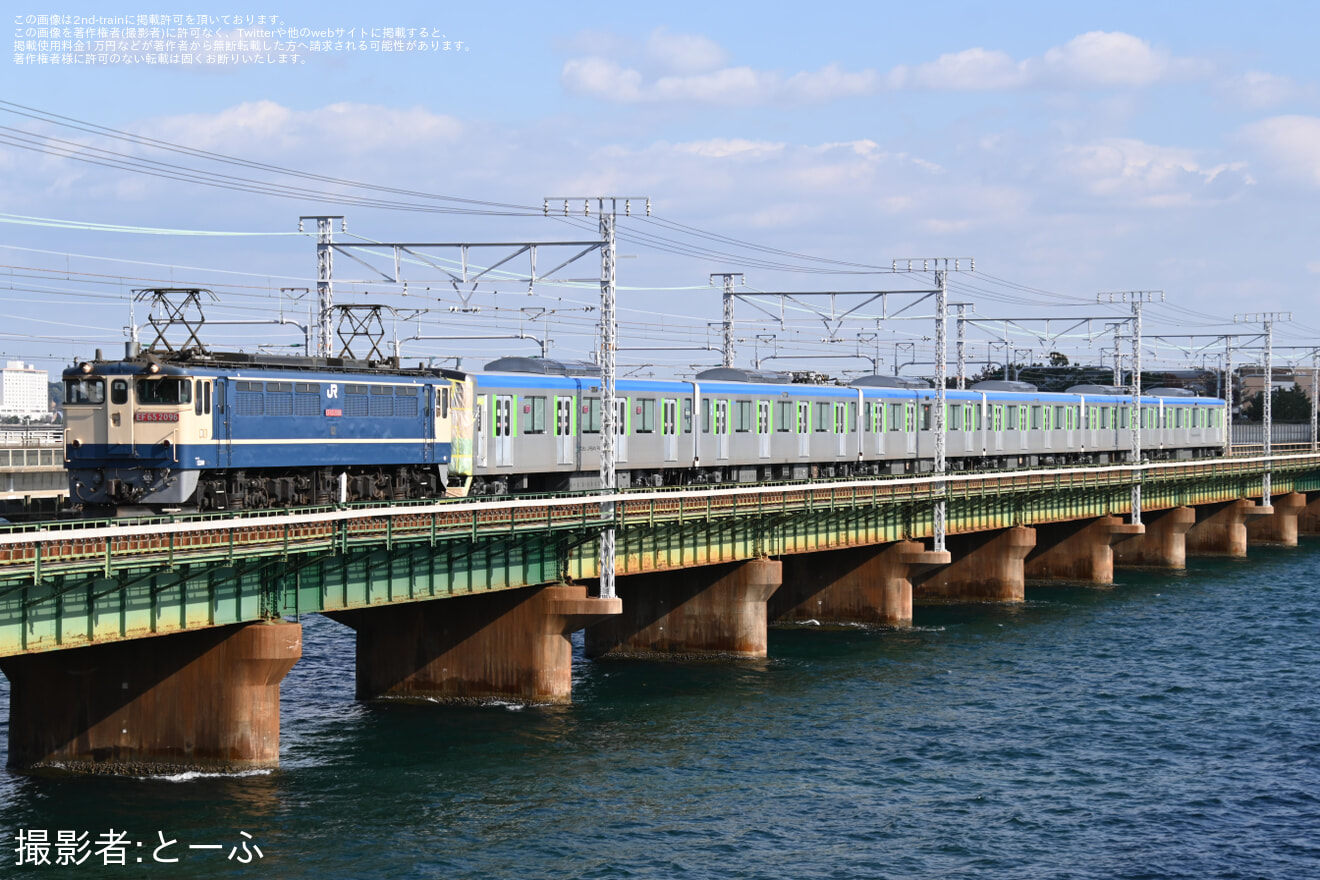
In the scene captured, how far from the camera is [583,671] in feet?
167

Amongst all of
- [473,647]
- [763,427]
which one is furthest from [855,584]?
[473,647]

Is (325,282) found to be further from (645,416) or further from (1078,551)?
(1078,551)

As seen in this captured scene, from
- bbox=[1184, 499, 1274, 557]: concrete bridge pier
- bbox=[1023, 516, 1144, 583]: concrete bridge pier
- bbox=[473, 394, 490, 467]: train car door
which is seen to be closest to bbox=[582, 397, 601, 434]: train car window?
bbox=[473, 394, 490, 467]: train car door

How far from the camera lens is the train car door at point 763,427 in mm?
63688

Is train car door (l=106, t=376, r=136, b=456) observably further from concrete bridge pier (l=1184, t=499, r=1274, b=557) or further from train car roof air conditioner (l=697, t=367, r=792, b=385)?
concrete bridge pier (l=1184, t=499, r=1274, b=557)

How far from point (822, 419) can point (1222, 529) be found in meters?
43.4

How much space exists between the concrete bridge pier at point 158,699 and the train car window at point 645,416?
76.0 ft

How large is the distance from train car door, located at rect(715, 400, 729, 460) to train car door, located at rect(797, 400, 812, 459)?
19.3 ft

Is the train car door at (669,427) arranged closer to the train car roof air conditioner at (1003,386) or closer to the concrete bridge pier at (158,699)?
the concrete bridge pier at (158,699)

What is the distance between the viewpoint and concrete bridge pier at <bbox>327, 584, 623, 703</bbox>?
144ft

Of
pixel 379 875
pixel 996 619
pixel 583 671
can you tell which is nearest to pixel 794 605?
pixel 996 619

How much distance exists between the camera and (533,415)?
5100cm

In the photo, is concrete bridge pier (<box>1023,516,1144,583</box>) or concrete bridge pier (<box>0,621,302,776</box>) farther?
concrete bridge pier (<box>1023,516,1144,583</box>)

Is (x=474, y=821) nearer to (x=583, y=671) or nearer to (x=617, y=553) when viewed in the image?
(x=617, y=553)
